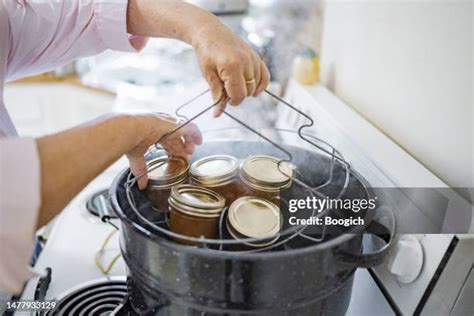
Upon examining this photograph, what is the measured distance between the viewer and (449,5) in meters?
0.62

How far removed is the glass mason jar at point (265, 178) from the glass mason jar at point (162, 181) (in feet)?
0.28

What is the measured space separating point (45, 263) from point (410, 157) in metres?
0.65

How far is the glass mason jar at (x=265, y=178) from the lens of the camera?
1.80 feet

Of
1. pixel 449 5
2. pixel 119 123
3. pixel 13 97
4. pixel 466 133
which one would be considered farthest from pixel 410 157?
pixel 13 97

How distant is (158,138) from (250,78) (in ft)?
0.46

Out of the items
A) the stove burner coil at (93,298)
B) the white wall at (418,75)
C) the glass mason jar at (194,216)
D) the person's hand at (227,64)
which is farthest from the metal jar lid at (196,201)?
the white wall at (418,75)

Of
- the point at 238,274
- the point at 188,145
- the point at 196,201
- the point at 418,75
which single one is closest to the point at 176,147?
the point at 188,145

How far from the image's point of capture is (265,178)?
0.55 metres

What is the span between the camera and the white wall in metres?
0.60

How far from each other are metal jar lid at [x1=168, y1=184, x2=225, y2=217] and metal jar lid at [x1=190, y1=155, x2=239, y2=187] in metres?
0.03

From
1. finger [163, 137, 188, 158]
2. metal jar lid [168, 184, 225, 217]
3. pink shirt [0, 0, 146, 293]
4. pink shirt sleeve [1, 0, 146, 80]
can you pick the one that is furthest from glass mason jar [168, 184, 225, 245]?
pink shirt sleeve [1, 0, 146, 80]

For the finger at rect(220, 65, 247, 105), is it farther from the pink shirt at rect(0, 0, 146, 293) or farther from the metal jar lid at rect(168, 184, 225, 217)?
the pink shirt at rect(0, 0, 146, 293)

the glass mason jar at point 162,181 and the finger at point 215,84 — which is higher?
the finger at point 215,84

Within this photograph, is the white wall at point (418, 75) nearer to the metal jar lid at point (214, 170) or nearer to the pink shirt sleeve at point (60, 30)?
the metal jar lid at point (214, 170)
